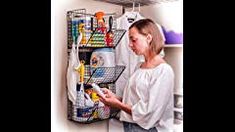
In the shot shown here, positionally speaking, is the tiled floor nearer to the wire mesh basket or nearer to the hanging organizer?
the hanging organizer

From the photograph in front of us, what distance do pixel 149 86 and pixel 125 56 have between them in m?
0.20

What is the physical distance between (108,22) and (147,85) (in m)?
0.36

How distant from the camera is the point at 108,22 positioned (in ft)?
5.50

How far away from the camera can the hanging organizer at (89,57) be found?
165cm

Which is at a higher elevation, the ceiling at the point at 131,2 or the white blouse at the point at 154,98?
the ceiling at the point at 131,2

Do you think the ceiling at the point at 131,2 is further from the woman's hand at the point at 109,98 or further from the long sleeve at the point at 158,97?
the woman's hand at the point at 109,98

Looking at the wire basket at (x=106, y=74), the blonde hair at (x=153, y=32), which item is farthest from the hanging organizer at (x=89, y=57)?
the blonde hair at (x=153, y=32)
